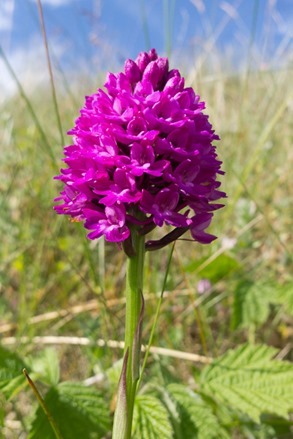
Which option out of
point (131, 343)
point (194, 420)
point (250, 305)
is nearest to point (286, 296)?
point (250, 305)

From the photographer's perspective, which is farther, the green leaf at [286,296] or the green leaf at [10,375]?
the green leaf at [286,296]

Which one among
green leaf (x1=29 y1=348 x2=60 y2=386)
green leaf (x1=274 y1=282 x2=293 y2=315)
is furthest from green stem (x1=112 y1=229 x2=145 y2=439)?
green leaf (x1=274 y1=282 x2=293 y2=315)

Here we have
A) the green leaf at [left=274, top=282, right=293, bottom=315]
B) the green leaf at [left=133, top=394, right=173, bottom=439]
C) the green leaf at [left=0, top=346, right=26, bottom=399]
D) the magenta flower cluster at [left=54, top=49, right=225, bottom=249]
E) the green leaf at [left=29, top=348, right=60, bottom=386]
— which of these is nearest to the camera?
the magenta flower cluster at [left=54, top=49, right=225, bottom=249]

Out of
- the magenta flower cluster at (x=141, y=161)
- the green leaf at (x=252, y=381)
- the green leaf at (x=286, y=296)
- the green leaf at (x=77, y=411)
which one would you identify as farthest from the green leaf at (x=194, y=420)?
the green leaf at (x=286, y=296)

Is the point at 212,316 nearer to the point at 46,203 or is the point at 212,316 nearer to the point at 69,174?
the point at 46,203

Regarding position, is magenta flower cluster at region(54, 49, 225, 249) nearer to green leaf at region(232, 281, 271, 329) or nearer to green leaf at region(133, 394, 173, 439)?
green leaf at region(133, 394, 173, 439)

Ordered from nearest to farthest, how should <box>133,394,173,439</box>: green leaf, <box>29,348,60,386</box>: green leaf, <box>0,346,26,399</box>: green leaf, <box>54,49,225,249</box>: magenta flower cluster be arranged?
1. <box>54,49,225,249</box>: magenta flower cluster
2. <box>133,394,173,439</box>: green leaf
3. <box>0,346,26,399</box>: green leaf
4. <box>29,348,60,386</box>: green leaf

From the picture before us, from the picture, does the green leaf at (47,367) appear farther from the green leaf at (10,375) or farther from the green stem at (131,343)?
the green stem at (131,343)
